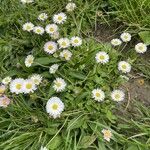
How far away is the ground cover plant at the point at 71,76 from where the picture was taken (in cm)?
275

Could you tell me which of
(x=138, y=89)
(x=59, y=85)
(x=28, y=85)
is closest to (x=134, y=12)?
(x=138, y=89)

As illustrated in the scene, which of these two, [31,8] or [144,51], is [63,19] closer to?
[31,8]

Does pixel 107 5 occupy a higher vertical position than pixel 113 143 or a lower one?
higher

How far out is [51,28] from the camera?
10.3 feet

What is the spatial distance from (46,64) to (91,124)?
524mm

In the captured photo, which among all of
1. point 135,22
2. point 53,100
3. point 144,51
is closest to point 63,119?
point 53,100

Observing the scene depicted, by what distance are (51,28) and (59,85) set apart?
0.49 meters

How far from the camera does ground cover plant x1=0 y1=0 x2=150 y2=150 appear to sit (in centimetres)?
275

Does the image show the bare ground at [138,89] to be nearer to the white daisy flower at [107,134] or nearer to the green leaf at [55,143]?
the white daisy flower at [107,134]

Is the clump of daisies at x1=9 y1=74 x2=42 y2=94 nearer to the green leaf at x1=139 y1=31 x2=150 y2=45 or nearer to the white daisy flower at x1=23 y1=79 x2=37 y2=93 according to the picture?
the white daisy flower at x1=23 y1=79 x2=37 y2=93

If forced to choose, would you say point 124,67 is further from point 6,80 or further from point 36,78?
point 6,80

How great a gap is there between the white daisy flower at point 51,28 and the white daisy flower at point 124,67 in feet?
1.70

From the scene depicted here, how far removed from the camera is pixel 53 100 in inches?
109

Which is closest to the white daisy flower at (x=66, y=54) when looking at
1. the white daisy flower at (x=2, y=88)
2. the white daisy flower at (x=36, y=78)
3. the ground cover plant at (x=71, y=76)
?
the ground cover plant at (x=71, y=76)
